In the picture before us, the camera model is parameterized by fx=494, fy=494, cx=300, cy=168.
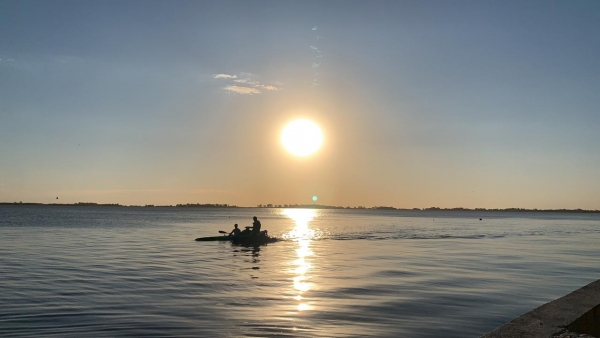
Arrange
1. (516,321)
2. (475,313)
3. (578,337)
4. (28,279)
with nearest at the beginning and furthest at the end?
1. (578,337)
2. (516,321)
3. (475,313)
4. (28,279)

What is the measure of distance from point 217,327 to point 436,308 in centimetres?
801

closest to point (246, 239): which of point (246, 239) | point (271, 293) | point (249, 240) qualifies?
point (246, 239)

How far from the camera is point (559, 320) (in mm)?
8789

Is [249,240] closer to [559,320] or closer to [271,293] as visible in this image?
[271,293]

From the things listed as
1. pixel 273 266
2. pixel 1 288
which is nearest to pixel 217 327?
pixel 1 288

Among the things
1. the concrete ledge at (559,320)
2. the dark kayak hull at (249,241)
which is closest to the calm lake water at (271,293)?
the concrete ledge at (559,320)

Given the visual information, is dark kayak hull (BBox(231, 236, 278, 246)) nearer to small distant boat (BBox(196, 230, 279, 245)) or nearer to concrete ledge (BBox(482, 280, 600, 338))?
small distant boat (BBox(196, 230, 279, 245))

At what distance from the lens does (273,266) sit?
31672 millimetres

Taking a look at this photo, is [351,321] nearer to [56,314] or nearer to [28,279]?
[56,314]

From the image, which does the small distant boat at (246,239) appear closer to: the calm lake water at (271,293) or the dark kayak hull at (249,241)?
the dark kayak hull at (249,241)

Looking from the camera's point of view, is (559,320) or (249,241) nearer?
(559,320)

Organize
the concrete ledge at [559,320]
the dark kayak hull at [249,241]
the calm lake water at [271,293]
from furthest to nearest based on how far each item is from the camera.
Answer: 1. the dark kayak hull at [249,241]
2. the calm lake water at [271,293]
3. the concrete ledge at [559,320]

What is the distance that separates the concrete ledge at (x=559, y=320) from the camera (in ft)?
26.1

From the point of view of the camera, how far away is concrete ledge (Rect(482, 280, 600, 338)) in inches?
313
